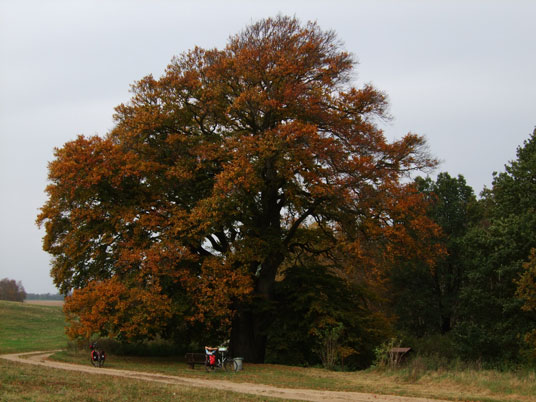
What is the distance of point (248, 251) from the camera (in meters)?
22.0

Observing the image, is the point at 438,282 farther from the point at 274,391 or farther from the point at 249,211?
the point at 274,391

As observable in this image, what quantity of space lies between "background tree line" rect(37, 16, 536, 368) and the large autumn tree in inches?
3.1

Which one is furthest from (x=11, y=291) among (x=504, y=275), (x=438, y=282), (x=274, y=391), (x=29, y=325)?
(x=274, y=391)

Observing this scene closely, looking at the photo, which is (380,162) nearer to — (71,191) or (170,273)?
(170,273)

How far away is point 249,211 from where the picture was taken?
2269 centimetres

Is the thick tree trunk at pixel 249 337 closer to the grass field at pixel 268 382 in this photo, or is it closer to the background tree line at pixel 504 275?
the grass field at pixel 268 382

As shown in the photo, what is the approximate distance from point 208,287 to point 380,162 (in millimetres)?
9066

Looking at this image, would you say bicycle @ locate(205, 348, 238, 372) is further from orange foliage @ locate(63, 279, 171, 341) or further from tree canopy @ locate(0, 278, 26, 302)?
tree canopy @ locate(0, 278, 26, 302)

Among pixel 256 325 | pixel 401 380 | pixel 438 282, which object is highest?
pixel 438 282

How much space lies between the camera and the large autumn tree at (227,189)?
20.7m

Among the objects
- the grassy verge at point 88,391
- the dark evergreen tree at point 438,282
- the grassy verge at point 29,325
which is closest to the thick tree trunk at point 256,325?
the grassy verge at point 88,391

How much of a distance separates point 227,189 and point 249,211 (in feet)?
9.13

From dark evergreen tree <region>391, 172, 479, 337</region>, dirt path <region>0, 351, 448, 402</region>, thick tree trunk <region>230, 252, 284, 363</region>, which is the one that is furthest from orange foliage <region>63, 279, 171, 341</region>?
dark evergreen tree <region>391, 172, 479, 337</region>

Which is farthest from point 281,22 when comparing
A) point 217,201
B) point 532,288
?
point 532,288
